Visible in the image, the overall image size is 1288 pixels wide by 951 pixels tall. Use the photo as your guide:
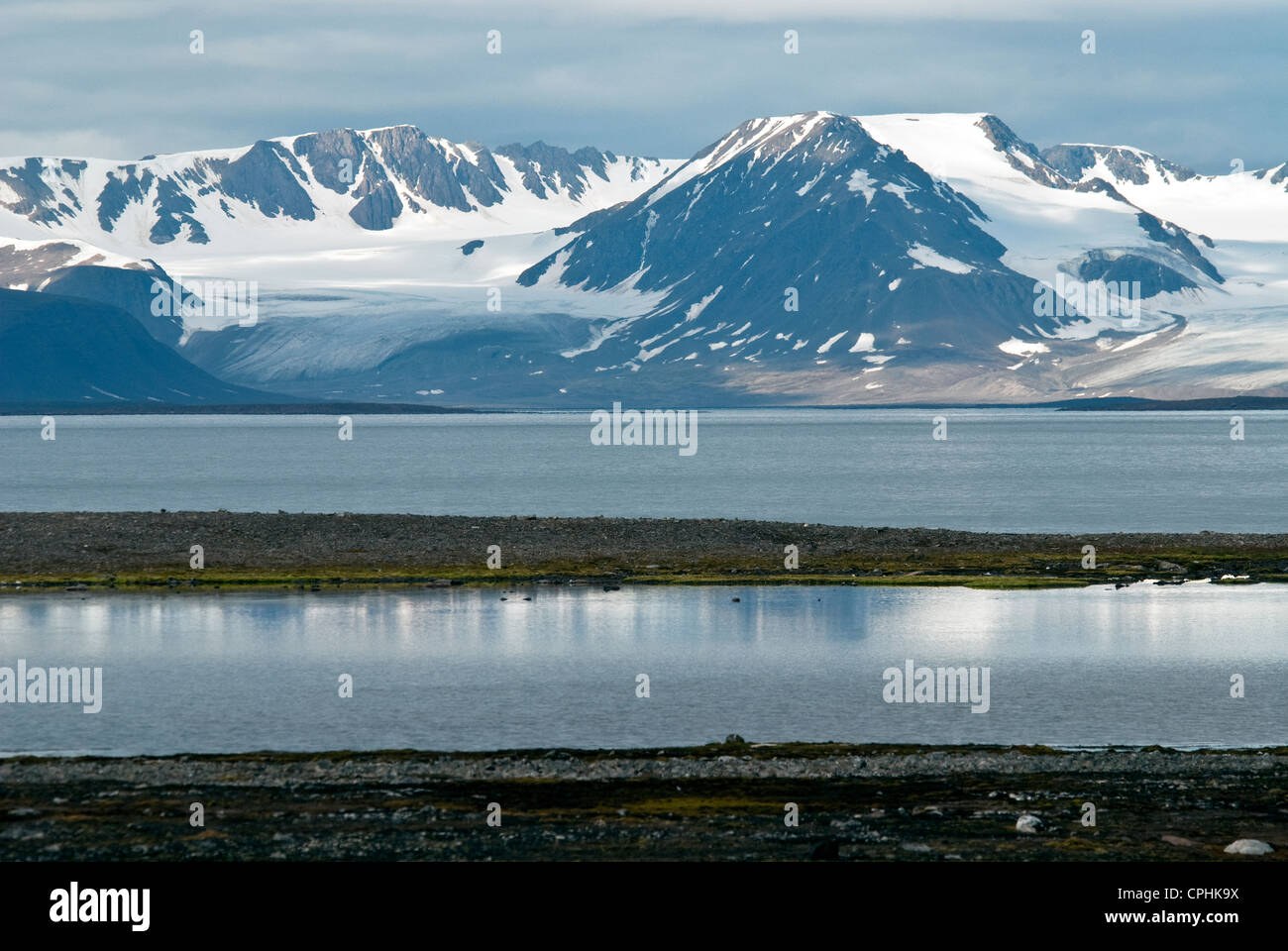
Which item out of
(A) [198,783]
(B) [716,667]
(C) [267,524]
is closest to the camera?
(A) [198,783]

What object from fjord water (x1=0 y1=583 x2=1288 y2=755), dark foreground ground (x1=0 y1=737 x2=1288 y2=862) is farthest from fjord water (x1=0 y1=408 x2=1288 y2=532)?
dark foreground ground (x1=0 y1=737 x2=1288 y2=862)

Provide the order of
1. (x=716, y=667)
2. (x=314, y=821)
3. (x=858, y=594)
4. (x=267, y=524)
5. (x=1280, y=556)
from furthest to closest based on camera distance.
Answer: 1. (x=267, y=524)
2. (x=1280, y=556)
3. (x=858, y=594)
4. (x=716, y=667)
5. (x=314, y=821)

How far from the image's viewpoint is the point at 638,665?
125 ft

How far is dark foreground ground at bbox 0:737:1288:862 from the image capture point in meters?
19.2

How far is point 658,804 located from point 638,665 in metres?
15.9

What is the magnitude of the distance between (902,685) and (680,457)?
15964cm

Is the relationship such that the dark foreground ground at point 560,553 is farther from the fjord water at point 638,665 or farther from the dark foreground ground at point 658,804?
the dark foreground ground at point 658,804

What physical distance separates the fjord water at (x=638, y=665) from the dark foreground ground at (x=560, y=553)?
137 inches

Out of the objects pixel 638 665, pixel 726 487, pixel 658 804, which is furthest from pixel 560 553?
pixel 726 487

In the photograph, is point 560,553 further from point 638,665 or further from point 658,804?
point 658,804

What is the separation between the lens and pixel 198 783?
78.4 feet

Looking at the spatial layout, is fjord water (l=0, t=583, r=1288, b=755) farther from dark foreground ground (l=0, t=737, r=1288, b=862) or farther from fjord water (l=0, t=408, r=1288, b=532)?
fjord water (l=0, t=408, r=1288, b=532)
